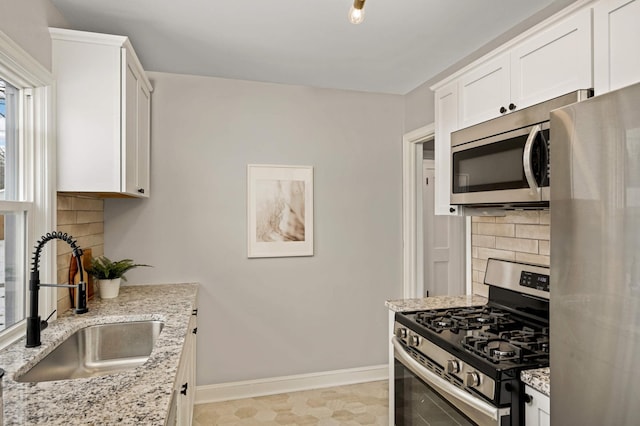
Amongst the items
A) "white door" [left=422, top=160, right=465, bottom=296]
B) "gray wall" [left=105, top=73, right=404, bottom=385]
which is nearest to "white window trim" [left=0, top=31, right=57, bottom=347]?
"gray wall" [left=105, top=73, right=404, bottom=385]

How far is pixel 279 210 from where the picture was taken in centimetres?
331

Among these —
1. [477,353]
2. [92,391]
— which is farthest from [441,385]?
[92,391]

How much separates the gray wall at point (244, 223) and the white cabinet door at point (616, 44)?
7.07 ft

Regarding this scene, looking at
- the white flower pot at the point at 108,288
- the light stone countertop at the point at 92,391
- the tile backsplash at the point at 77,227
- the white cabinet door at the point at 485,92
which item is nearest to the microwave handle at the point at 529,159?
the white cabinet door at the point at 485,92

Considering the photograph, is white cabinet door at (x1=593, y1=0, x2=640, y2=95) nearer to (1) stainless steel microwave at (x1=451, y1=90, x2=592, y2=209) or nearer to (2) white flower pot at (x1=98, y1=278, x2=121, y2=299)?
(1) stainless steel microwave at (x1=451, y1=90, x2=592, y2=209)

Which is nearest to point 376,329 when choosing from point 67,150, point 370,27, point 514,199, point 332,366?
point 332,366

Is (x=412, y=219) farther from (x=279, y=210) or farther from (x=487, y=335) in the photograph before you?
(x=487, y=335)

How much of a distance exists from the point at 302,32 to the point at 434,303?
1.83m

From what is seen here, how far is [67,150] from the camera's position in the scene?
208 cm

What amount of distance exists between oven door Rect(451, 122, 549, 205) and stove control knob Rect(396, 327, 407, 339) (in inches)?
29.5

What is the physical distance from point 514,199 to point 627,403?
3.26 ft

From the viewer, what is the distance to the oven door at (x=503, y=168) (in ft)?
5.42

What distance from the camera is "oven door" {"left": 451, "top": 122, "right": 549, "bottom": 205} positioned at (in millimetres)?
1651

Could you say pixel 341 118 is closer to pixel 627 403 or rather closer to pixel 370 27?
pixel 370 27
